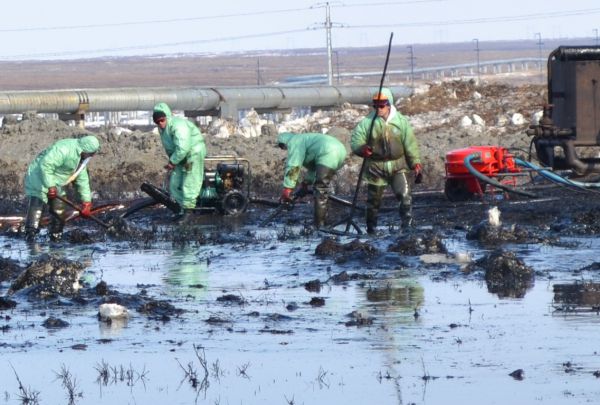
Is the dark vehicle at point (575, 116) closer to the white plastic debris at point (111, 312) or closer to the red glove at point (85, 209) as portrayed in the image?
the red glove at point (85, 209)

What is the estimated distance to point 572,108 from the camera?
21.6 metres

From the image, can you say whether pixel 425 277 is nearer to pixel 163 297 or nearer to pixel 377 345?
pixel 163 297

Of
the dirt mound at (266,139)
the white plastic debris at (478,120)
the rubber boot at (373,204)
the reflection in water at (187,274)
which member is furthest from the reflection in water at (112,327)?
the white plastic debris at (478,120)

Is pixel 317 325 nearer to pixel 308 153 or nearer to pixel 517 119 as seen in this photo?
pixel 308 153

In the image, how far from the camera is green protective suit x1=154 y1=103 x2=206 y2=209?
780 inches

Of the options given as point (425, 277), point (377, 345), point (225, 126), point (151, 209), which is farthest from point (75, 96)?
point (377, 345)

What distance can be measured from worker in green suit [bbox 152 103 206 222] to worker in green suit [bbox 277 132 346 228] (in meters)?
1.50

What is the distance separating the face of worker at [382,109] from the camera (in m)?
17.4

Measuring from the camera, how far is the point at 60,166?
18.8m

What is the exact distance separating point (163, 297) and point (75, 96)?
2913 cm

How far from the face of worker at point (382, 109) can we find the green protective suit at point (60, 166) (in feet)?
11.7

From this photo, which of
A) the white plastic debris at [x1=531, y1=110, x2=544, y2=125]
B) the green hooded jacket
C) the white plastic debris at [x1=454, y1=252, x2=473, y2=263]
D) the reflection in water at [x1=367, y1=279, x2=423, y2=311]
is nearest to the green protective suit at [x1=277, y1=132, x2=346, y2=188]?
the green hooded jacket

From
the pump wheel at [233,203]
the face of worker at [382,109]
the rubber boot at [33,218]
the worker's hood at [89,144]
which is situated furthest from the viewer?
the pump wheel at [233,203]

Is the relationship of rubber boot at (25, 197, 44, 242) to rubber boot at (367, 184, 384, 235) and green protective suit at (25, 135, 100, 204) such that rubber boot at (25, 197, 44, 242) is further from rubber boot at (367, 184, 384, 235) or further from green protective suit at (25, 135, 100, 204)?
rubber boot at (367, 184, 384, 235)
